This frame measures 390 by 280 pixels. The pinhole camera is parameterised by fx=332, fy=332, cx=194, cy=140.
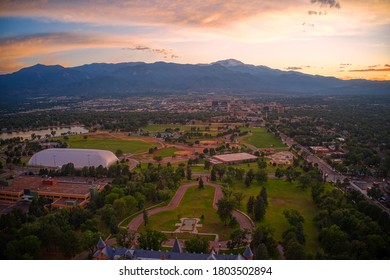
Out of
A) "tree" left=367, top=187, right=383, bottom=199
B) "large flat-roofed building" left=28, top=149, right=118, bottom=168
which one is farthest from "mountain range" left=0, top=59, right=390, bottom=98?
"tree" left=367, top=187, right=383, bottom=199

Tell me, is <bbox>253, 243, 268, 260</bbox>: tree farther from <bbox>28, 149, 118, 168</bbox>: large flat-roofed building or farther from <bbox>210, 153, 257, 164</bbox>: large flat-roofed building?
<bbox>210, 153, 257, 164</bbox>: large flat-roofed building

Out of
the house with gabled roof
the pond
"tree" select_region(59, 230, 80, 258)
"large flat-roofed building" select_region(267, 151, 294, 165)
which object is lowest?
"large flat-roofed building" select_region(267, 151, 294, 165)

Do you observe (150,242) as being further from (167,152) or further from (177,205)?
(167,152)

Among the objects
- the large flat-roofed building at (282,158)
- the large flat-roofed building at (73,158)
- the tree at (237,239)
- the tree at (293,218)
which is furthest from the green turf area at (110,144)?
the tree at (237,239)

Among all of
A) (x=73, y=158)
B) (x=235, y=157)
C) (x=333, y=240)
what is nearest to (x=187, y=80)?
(x=235, y=157)
